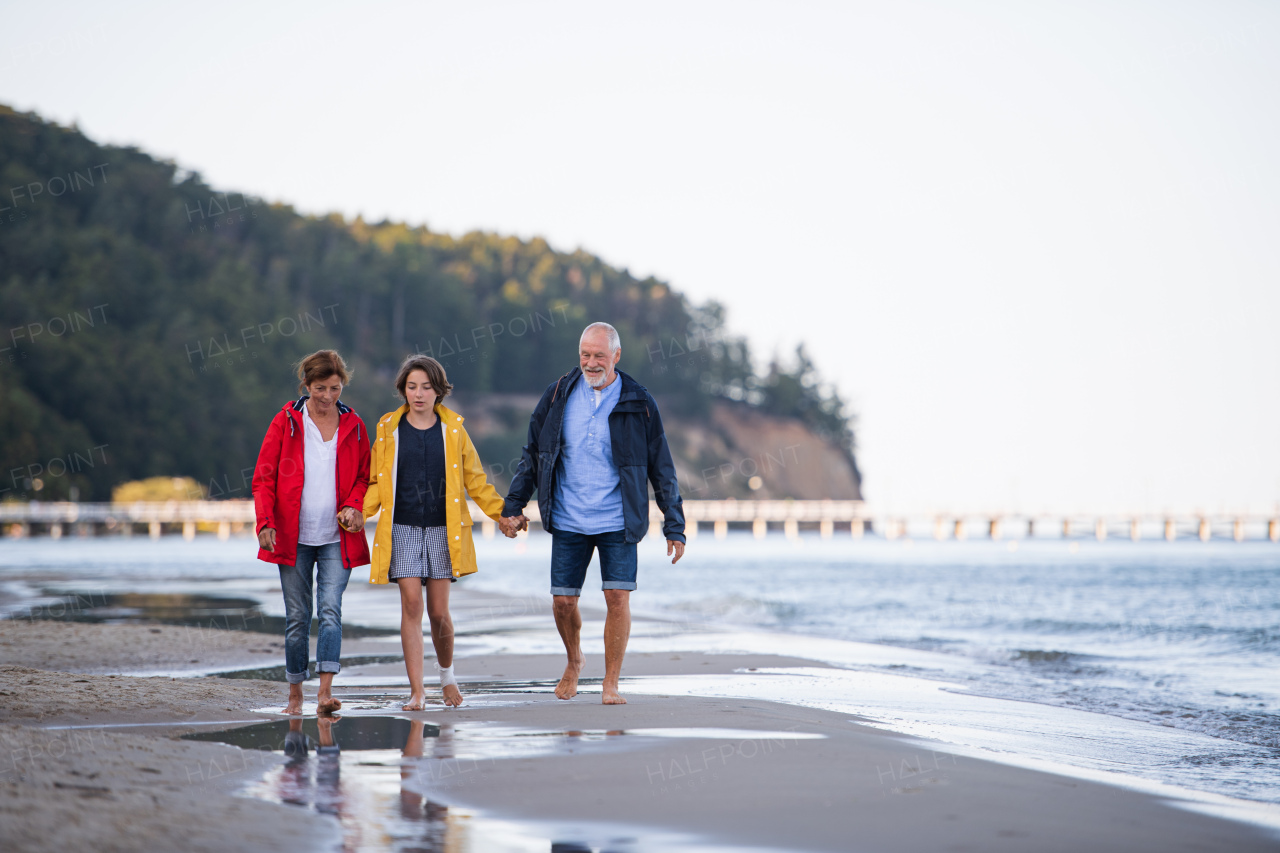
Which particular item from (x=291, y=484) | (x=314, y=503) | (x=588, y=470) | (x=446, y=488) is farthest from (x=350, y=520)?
(x=588, y=470)

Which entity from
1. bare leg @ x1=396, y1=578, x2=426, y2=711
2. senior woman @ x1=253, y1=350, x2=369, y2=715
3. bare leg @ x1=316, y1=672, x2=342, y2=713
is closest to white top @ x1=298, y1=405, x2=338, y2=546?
senior woman @ x1=253, y1=350, x2=369, y2=715

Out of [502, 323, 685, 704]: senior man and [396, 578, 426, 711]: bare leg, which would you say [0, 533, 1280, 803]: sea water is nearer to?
[502, 323, 685, 704]: senior man

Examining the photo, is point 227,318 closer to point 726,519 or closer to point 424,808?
point 726,519

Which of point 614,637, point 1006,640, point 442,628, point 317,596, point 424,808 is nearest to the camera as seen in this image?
point 424,808

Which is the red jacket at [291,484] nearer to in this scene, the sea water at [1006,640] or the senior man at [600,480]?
the senior man at [600,480]

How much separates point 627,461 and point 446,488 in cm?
88

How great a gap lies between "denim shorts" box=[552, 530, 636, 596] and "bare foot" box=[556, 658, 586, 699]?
408 millimetres

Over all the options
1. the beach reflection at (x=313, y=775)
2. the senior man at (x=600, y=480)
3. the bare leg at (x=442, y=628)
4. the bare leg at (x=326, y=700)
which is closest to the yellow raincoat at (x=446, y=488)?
the bare leg at (x=442, y=628)

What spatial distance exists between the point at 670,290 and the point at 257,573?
117336 mm

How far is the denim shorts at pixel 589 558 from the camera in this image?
5516 mm

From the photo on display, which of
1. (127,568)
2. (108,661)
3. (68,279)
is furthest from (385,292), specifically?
(108,661)

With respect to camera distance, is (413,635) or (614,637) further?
(614,637)

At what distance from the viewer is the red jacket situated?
5301 mm

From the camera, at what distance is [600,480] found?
218 inches
